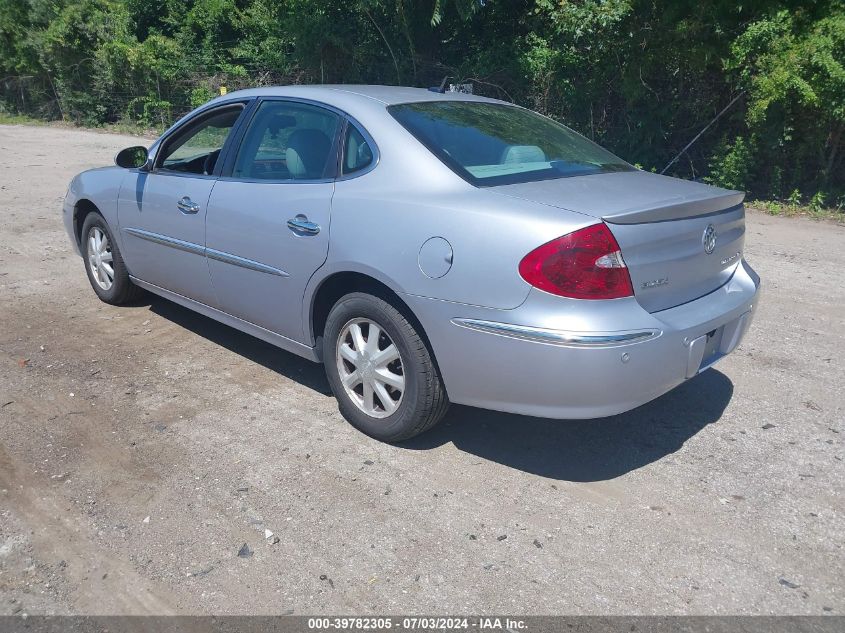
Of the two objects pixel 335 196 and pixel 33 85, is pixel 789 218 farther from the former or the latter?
pixel 33 85

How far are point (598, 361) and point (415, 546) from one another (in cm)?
105

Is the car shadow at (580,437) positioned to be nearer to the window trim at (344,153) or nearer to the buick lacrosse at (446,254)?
the buick lacrosse at (446,254)

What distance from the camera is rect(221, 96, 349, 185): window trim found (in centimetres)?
404

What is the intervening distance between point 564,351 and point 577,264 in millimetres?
358

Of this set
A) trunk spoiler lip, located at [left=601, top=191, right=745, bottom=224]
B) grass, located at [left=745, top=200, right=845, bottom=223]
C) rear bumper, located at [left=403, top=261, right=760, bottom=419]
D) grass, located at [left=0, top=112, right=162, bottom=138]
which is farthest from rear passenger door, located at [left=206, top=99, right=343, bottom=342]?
grass, located at [left=0, top=112, right=162, bottom=138]

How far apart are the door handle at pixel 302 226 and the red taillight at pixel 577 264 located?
1228 millimetres

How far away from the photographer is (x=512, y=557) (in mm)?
3033

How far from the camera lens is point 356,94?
4.27 metres

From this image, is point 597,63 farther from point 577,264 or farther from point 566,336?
point 566,336

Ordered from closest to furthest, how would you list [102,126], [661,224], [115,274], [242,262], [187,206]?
[661,224] < [242,262] < [187,206] < [115,274] < [102,126]

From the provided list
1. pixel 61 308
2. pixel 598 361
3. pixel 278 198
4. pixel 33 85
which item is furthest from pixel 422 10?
pixel 33 85

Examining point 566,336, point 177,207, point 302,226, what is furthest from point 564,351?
point 177,207

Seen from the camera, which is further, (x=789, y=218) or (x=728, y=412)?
(x=789, y=218)

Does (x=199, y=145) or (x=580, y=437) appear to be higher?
(x=199, y=145)
